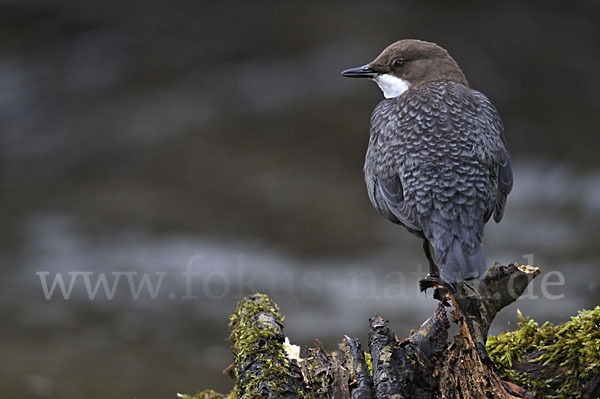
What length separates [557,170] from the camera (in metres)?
9.09

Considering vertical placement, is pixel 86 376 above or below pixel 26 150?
below

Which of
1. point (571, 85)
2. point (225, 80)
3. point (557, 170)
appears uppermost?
point (225, 80)

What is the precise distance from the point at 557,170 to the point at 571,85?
1.21 m

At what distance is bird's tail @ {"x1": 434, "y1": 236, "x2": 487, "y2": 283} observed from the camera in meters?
3.25

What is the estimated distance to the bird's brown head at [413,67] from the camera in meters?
4.26

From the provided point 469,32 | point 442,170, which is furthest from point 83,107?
point 442,170

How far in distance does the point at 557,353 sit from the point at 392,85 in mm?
2014

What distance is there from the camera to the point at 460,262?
3281mm

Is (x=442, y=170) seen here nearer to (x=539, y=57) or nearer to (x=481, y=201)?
(x=481, y=201)

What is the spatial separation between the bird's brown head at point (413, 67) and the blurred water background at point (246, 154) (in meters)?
4.33

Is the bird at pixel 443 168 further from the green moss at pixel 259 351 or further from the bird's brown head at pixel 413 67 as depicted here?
the green moss at pixel 259 351

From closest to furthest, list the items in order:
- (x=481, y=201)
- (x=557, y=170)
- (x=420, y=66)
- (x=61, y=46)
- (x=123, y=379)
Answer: (x=481, y=201)
(x=420, y=66)
(x=123, y=379)
(x=557, y=170)
(x=61, y=46)

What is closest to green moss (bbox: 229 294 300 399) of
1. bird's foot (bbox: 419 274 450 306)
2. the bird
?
bird's foot (bbox: 419 274 450 306)

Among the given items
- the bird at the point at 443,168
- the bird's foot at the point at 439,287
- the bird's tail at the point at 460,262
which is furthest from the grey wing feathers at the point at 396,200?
the bird's foot at the point at 439,287
